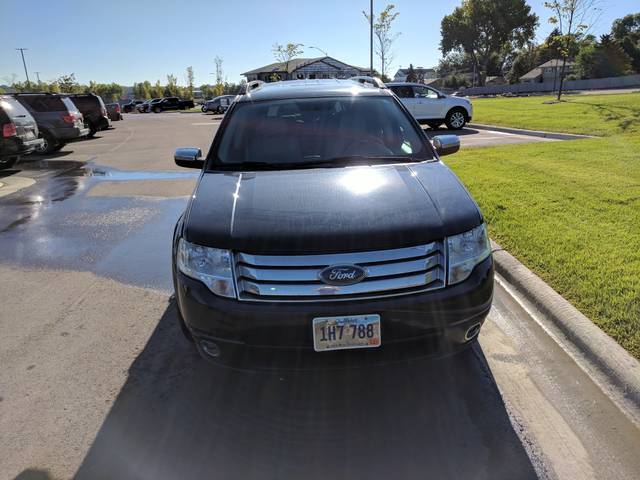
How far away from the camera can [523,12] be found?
3578 inches

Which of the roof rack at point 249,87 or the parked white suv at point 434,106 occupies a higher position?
the roof rack at point 249,87

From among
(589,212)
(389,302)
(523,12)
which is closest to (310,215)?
(389,302)

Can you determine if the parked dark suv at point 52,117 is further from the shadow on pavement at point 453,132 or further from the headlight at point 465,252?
the headlight at point 465,252

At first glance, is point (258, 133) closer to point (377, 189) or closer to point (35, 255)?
point (377, 189)

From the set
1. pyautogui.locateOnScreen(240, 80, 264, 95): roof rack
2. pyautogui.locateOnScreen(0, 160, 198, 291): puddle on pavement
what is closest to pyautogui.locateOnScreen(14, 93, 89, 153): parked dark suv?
pyautogui.locateOnScreen(0, 160, 198, 291): puddle on pavement

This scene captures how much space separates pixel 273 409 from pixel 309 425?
258mm

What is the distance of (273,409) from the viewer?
289 centimetres

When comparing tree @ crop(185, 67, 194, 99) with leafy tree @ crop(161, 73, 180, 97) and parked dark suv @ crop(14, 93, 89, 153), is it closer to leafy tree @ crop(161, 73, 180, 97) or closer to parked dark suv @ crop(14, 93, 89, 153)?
leafy tree @ crop(161, 73, 180, 97)

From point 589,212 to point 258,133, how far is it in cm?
406

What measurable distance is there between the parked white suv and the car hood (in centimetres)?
1556

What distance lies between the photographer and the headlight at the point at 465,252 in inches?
105

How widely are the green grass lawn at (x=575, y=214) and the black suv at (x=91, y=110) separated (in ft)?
63.9

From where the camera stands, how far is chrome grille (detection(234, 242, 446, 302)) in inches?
99.3

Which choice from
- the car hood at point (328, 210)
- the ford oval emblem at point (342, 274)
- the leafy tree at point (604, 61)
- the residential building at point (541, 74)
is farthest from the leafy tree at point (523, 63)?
the ford oval emblem at point (342, 274)
